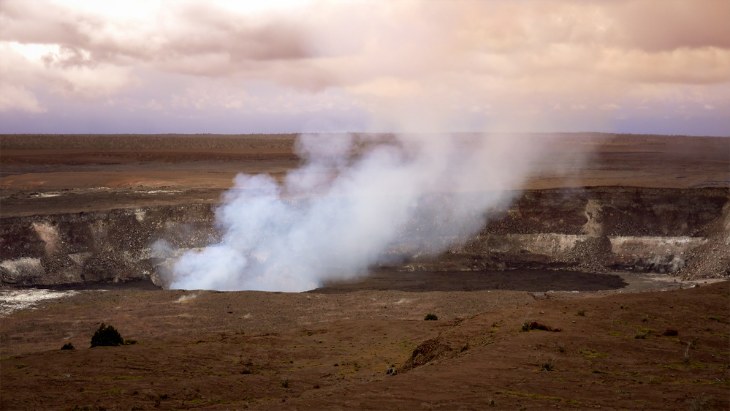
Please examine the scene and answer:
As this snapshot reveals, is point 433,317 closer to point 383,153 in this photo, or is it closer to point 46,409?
point 46,409

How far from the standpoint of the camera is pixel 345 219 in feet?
153

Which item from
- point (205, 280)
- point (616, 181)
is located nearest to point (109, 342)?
point (205, 280)

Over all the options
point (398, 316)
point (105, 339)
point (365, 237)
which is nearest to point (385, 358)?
point (398, 316)

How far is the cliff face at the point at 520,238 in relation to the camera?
39.2 m

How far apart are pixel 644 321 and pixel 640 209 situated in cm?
2874

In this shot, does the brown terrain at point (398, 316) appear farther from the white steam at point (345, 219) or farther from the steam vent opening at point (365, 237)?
the white steam at point (345, 219)

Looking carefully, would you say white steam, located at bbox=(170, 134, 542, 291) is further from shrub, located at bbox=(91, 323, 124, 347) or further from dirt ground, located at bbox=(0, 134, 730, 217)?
shrub, located at bbox=(91, 323, 124, 347)

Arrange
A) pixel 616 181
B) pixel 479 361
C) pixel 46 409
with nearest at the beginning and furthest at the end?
pixel 46 409 → pixel 479 361 → pixel 616 181

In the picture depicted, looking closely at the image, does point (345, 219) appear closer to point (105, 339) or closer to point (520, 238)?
point (520, 238)

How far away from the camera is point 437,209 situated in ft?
161

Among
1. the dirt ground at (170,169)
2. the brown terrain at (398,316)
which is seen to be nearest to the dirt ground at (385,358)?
the brown terrain at (398,316)

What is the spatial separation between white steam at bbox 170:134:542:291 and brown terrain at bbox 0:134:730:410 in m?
1.81

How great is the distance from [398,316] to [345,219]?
17.9 meters

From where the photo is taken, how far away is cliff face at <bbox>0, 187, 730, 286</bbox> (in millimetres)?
39250
